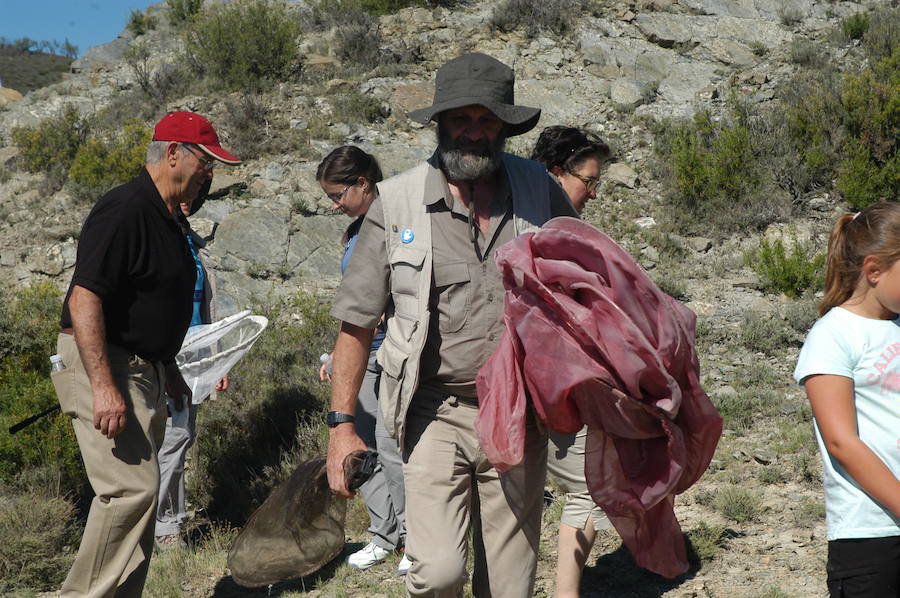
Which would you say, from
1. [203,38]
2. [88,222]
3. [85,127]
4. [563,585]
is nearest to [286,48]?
[203,38]

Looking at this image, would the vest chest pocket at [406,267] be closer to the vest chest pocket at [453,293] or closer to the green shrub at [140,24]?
the vest chest pocket at [453,293]

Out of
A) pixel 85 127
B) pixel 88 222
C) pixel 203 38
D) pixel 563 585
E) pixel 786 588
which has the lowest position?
pixel 786 588

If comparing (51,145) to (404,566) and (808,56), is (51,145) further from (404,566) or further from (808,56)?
(808,56)

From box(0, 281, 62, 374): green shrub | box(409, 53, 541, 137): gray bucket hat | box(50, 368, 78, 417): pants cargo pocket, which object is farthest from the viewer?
box(0, 281, 62, 374): green shrub

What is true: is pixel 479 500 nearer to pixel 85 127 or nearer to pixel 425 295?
pixel 425 295

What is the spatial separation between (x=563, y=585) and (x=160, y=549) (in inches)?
109

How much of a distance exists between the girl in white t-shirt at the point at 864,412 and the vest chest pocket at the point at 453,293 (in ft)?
3.36

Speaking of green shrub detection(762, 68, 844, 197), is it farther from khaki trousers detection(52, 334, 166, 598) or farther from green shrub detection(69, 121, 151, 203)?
khaki trousers detection(52, 334, 166, 598)

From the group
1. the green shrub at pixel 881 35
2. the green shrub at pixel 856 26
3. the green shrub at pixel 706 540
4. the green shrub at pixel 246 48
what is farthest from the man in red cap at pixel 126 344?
the green shrub at pixel 856 26

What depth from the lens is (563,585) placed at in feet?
10.8

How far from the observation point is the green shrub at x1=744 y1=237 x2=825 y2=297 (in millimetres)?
8906

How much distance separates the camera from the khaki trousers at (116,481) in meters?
3.29

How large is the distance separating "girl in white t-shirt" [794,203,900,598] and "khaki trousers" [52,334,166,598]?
8.34 feet

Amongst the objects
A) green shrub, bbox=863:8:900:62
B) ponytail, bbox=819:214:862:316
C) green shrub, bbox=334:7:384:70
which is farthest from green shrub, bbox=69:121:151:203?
green shrub, bbox=863:8:900:62
